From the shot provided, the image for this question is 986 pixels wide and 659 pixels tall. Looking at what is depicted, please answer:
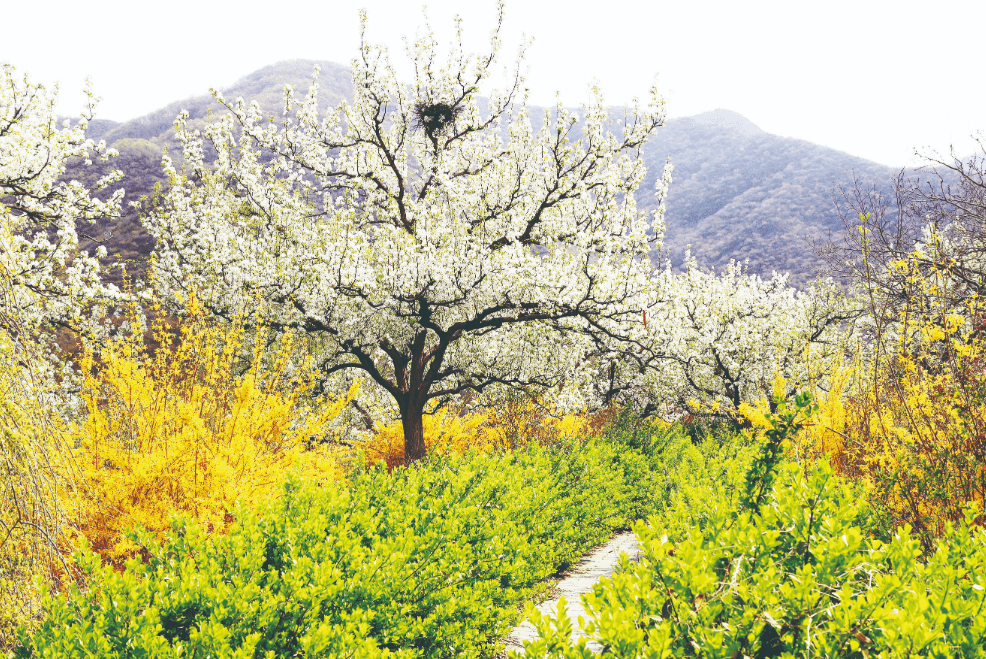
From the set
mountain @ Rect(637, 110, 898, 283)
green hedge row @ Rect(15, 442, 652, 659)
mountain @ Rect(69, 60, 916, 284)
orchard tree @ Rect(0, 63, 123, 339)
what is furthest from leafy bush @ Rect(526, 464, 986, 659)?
mountain @ Rect(637, 110, 898, 283)

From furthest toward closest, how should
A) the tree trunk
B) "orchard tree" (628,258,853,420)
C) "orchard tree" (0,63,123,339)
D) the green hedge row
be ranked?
"orchard tree" (628,258,853,420)
the tree trunk
"orchard tree" (0,63,123,339)
the green hedge row

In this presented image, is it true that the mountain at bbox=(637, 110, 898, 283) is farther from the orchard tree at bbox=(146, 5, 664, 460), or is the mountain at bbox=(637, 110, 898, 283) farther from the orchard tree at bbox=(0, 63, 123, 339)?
the orchard tree at bbox=(0, 63, 123, 339)

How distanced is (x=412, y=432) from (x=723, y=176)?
10668cm

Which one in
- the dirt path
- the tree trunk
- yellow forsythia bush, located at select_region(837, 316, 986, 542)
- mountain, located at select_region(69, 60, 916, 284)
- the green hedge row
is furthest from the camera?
mountain, located at select_region(69, 60, 916, 284)

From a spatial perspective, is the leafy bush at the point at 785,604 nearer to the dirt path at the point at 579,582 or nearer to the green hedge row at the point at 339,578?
the green hedge row at the point at 339,578

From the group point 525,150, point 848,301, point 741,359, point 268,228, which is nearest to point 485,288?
point 525,150

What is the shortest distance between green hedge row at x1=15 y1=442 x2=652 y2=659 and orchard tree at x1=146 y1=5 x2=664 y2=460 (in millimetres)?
3436

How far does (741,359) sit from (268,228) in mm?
13948

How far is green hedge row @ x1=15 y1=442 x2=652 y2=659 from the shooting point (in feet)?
6.61

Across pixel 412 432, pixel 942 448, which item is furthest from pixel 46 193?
pixel 942 448

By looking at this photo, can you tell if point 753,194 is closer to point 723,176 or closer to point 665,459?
point 723,176

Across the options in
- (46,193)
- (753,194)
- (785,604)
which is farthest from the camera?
(753,194)

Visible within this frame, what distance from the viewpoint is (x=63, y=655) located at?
69.3 inches

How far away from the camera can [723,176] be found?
10050 cm
